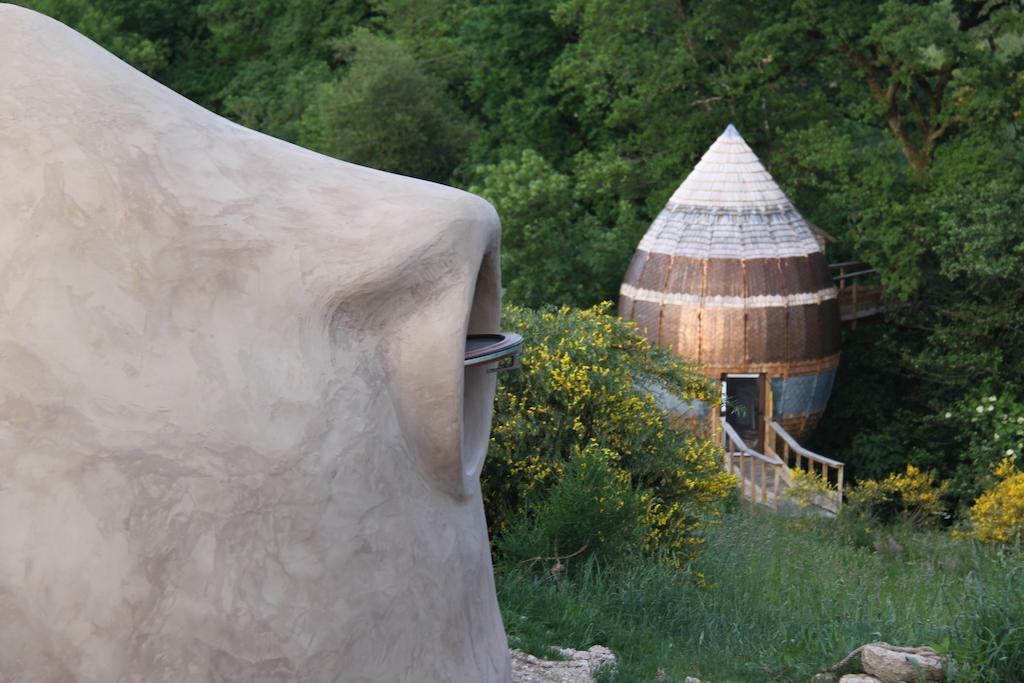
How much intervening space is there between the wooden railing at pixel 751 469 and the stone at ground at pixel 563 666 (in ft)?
31.8

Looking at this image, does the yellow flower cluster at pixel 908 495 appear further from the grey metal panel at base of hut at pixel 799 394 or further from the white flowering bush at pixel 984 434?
the grey metal panel at base of hut at pixel 799 394

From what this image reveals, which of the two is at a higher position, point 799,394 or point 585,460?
point 585,460

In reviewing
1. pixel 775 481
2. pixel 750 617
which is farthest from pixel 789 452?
pixel 750 617

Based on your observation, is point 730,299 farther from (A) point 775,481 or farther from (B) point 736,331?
(A) point 775,481

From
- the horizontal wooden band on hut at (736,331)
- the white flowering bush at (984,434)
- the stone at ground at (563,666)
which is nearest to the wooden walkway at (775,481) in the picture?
the horizontal wooden band on hut at (736,331)

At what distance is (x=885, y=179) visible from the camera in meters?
22.2

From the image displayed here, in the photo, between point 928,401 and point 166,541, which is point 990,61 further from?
point 166,541

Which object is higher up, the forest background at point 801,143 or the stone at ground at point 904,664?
the forest background at point 801,143

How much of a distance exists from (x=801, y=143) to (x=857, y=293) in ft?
9.60

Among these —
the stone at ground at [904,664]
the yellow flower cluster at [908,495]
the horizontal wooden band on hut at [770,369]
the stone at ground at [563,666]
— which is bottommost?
the yellow flower cluster at [908,495]

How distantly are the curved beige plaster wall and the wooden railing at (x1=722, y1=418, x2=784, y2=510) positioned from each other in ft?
42.8

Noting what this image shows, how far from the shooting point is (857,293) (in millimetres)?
24125

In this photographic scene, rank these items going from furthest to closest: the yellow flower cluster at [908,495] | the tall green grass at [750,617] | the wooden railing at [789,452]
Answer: the wooden railing at [789,452], the yellow flower cluster at [908,495], the tall green grass at [750,617]

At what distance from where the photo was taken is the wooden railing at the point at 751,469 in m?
17.5
